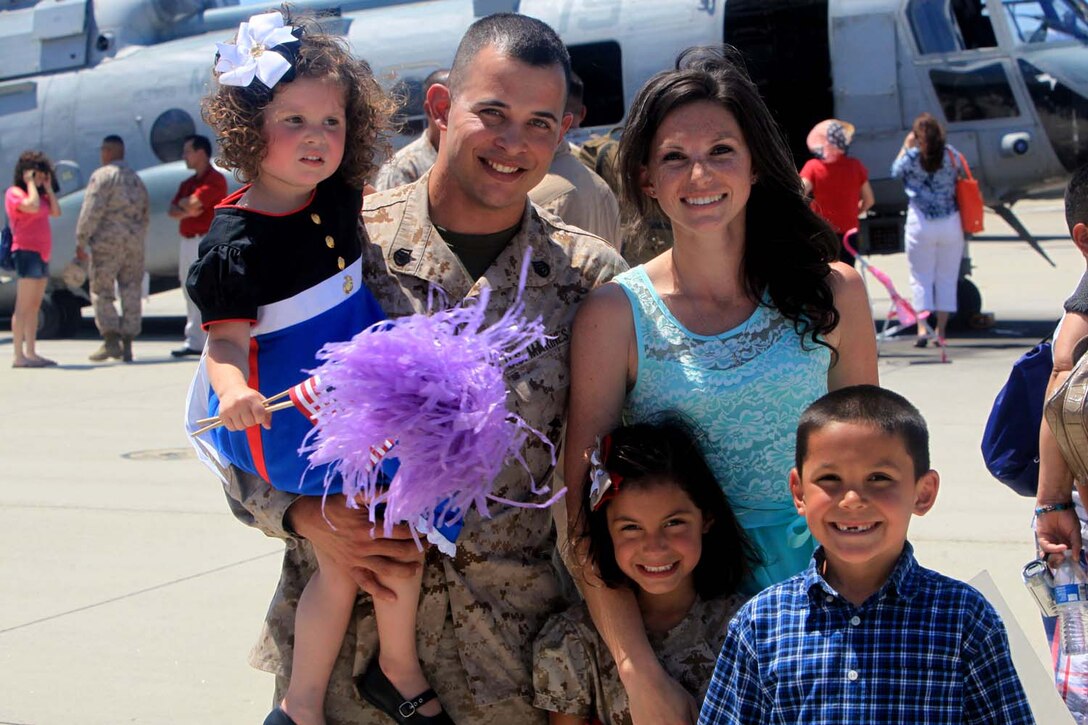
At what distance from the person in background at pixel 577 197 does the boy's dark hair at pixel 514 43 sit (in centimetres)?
163

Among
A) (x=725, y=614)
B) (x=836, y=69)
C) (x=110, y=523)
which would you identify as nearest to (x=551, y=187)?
(x=725, y=614)

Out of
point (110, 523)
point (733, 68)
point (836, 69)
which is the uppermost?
point (733, 68)

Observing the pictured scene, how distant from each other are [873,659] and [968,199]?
9862 mm

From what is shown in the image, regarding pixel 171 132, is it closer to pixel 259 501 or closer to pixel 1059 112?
pixel 1059 112

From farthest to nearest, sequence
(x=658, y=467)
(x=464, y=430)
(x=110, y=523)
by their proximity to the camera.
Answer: (x=110, y=523)
(x=658, y=467)
(x=464, y=430)

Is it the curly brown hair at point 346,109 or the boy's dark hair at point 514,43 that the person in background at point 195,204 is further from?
the boy's dark hair at point 514,43

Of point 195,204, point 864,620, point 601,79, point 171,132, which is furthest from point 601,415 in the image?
point 171,132

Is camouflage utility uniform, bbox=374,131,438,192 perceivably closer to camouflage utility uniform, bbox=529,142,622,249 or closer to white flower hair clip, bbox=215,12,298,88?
camouflage utility uniform, bbox=529,142,622,249

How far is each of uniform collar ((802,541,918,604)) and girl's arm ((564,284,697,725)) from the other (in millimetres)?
425

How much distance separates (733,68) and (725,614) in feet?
3.75

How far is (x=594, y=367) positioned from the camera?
104 inches

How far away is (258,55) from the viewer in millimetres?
2805

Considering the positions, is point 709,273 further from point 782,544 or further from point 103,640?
point 103,640

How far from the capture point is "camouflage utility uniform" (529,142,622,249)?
183 inches
